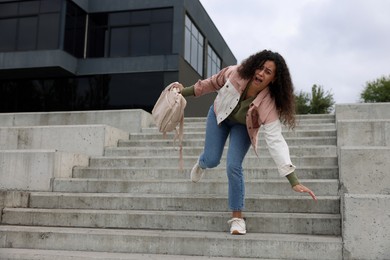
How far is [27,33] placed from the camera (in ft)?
60.6

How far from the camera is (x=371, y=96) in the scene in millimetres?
32969

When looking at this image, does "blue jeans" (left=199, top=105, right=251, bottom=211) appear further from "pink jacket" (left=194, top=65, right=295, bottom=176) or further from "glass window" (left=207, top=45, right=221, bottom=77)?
"glass window" (left=207, top=45, right=221, bottom=77)

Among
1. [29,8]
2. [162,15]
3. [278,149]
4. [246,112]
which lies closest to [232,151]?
[246,112]

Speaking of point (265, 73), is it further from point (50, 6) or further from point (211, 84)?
point (50, 6)

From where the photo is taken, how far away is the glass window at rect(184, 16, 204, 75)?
19312 millimetres

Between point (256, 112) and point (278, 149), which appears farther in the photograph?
point (256, 112)

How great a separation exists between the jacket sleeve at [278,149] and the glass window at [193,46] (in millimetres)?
15721

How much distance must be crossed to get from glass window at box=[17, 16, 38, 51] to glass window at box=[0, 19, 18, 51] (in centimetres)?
26

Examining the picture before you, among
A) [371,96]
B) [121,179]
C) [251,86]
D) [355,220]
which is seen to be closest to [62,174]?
[121,179]

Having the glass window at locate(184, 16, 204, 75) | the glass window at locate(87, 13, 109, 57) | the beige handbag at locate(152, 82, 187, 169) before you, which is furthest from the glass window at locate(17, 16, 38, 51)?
the beige handbag at locate(152, 82, 187, 169)

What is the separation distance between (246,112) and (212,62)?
21.2 meters

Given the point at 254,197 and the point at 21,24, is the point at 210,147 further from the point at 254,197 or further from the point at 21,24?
the point at 21,24

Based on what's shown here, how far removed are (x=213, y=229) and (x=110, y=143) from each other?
3278mm

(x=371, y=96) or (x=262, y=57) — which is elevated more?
(x=371, y=96)
